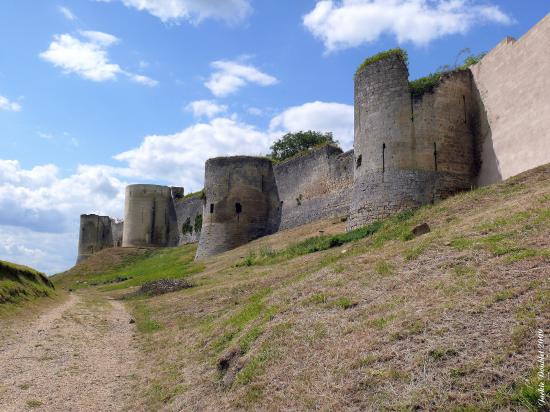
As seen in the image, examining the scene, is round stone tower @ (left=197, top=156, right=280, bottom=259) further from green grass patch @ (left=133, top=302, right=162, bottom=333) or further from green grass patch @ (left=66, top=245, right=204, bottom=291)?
green grass patch @ (left=133, top=302, right=162, bottom=333)

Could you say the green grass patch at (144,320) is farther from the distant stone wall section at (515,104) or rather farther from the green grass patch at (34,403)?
the distant stone wall section at (515,104)

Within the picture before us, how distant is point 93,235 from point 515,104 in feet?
164

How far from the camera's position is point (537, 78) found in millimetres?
→ 15156

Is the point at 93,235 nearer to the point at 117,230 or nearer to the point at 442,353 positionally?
the point at 117,230

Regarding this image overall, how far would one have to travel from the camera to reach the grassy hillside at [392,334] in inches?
186

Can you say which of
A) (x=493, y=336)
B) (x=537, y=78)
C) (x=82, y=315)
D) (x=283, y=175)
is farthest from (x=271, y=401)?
(x=283, y=175)

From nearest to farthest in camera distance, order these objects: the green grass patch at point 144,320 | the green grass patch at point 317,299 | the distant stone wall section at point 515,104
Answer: the green grass patch at point 317,299
the green grass patch at point 144,320
the distant stone wall section at point 515,104

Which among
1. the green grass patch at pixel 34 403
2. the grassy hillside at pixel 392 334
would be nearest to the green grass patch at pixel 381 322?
the grassy hillside at pixel 392 334

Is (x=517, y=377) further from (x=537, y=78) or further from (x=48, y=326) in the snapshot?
(x=537, y=78)

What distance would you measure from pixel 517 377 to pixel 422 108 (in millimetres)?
15248

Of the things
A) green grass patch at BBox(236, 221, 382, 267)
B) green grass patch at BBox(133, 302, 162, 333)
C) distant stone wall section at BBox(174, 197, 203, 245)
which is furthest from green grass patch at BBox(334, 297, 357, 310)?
distant stone wall section at BBox(174, 197, 203, 245)

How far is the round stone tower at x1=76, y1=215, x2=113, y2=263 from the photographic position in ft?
188

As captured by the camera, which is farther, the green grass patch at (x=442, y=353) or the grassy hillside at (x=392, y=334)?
the green grass patch at (x=442, y=353)

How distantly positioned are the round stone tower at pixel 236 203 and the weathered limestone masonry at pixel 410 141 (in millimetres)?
14077
